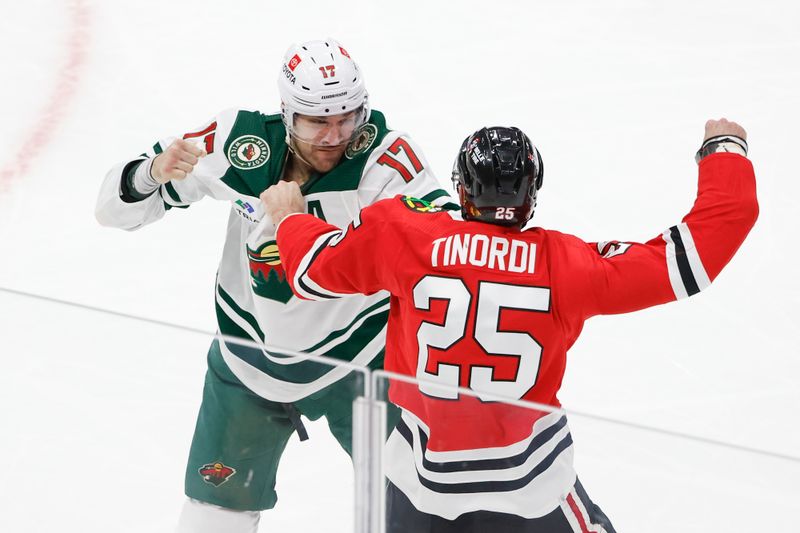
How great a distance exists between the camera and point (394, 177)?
243 cm

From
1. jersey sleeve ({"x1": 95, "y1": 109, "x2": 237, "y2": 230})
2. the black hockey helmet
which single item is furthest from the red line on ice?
the black hockey helmet

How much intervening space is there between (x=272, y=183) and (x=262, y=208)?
0.06 m

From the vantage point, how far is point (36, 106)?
16.0 feet

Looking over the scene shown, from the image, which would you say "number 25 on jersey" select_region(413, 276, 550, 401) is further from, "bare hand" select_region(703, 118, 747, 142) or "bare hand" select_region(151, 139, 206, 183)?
"bare hand" select_region(151, 139, 206, 183)

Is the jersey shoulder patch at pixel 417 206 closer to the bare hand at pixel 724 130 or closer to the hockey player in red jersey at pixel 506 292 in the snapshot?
the hockey player in red jersey at pixel 506 292

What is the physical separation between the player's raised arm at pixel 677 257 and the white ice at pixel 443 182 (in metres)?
0.33

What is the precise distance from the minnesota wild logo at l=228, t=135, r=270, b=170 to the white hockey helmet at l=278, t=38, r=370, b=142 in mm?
74

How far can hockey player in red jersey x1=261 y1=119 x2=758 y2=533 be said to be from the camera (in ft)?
6.03

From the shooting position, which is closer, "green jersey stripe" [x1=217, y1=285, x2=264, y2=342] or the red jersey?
the red jersey

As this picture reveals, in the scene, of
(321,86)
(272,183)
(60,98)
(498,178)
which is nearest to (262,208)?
(272,183)

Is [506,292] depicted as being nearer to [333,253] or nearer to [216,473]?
[333,253]

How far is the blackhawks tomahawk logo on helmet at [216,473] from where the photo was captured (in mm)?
2268

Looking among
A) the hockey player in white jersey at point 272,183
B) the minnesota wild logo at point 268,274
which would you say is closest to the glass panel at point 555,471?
the hockey player in white jersey at point 272,183

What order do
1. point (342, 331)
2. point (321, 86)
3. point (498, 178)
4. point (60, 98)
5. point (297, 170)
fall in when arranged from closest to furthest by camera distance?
point (498, 178)
point (321, 86)
point (297, 170)
point (342, 331)
point (60, 98)
